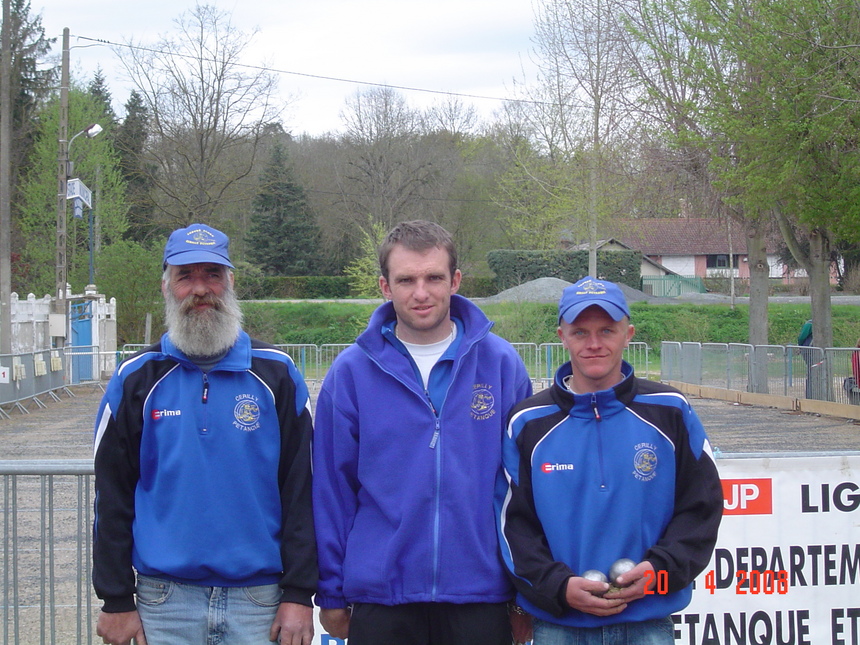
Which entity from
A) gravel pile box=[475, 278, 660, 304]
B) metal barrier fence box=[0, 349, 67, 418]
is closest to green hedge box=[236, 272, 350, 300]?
gravel pile box=[475, 278, 660, 304]

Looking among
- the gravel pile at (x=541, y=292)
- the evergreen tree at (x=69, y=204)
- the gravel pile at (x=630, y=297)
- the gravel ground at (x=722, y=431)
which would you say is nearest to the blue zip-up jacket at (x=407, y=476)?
the gravel ground at (x=722, y=431)

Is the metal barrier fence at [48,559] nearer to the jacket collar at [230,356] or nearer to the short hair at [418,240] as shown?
the jacket collar at [230,356]

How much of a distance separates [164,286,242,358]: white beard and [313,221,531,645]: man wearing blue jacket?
1.38 ft

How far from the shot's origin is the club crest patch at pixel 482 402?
3.29m

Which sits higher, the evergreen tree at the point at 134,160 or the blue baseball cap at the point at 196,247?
the evergreen tree at the point at 134,160

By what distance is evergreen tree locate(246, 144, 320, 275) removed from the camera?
60.6m

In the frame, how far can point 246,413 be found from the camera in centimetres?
329

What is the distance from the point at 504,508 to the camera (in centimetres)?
323

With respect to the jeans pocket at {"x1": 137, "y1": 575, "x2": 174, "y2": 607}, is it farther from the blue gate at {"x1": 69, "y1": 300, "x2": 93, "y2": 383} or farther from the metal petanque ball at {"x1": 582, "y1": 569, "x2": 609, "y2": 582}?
the blue gate at {"x1": 69, "y1": 300, "x2": 93, "y2": 383}

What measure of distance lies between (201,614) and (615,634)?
148cm

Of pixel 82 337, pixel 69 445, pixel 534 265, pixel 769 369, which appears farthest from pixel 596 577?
pixel 534 265

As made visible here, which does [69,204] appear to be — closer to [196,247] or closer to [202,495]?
[196,247]

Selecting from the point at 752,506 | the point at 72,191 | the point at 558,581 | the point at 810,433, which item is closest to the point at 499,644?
the point at 558,581

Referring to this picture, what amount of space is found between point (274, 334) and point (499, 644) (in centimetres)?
3695
